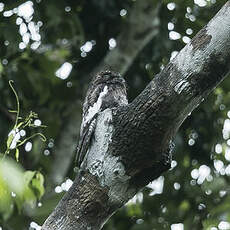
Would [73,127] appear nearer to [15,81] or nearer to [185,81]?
[15,81]

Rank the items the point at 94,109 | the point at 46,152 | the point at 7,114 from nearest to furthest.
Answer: the point at 94,109, the point at 7,114, the point at 46,152

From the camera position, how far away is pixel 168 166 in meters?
1.63

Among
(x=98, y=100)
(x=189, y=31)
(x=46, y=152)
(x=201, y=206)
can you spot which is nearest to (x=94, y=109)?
(x=98, y=100)

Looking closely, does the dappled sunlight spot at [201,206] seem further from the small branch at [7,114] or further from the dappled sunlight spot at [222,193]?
the small branch at [7,114]

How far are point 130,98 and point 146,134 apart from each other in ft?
6.41

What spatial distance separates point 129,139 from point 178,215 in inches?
82.0

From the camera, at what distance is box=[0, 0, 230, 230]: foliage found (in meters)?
3.38

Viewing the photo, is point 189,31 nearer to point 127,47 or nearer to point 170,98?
point 127,47

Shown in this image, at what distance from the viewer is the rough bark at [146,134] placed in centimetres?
157

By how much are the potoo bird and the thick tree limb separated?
4.26 ft

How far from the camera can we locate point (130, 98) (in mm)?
3531

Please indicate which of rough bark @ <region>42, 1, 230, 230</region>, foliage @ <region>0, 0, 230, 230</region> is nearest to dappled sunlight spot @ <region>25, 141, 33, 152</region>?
foliage @ <region>0, 0, 230, 230</region>

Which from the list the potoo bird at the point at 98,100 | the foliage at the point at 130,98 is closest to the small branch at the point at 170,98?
the potoo bird at the point at 98,100

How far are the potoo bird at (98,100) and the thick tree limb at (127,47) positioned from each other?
130 centimetres
